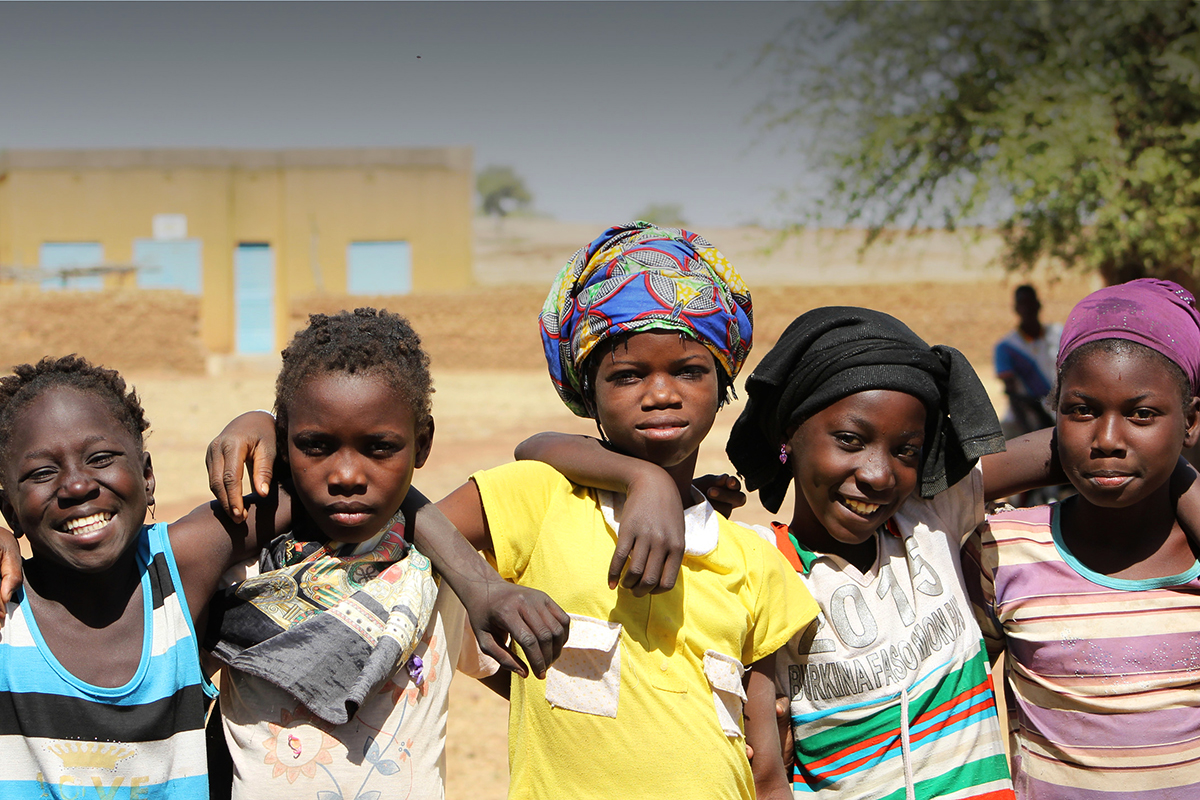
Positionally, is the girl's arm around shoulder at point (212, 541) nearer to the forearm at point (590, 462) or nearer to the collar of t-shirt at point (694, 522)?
the forearm at point (590, 462)

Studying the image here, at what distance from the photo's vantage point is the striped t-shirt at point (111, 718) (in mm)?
1715

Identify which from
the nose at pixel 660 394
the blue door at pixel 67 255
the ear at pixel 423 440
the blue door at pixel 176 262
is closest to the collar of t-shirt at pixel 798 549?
the nose at pixel 660 394

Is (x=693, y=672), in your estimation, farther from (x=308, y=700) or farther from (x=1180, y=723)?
(x=1180, y=723)

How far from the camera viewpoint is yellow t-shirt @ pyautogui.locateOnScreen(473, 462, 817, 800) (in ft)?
6.05

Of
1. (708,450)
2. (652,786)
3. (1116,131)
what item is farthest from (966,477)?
(708,450)

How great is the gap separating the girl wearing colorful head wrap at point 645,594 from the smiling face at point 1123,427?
647 mm

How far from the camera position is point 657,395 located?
1922 millimetres

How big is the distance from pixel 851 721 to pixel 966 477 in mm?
599

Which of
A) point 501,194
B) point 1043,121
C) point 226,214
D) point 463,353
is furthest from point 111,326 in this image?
point 501,194

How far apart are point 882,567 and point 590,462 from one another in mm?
688

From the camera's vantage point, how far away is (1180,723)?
203cm

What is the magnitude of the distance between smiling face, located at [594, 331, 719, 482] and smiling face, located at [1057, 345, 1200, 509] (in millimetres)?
778

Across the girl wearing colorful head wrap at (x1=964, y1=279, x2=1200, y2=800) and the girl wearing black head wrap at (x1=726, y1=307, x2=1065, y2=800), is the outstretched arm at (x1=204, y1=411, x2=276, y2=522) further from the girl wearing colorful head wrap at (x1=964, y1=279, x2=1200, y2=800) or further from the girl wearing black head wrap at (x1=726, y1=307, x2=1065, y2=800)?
the girl wearing colorful head wrap at (x1=964, y1=279, x2=1200, y2=800)

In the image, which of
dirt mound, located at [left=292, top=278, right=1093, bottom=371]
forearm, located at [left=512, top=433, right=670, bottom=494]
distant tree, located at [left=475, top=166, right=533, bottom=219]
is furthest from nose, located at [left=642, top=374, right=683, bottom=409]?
distant tree, located at [left=475, top=166, right=533, bottom=219]
